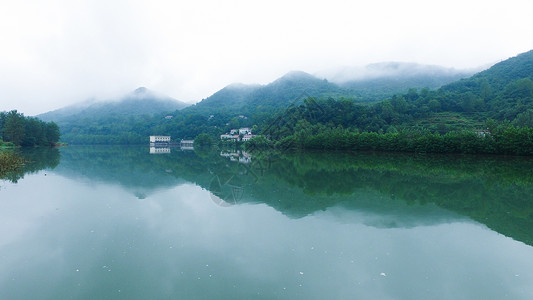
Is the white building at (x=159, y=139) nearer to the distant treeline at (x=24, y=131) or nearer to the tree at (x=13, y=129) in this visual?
the distant treeline at (x=24, y=131)

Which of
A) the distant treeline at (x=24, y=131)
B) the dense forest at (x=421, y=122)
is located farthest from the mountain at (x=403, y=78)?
the distant treeline at (x=24, y=131)

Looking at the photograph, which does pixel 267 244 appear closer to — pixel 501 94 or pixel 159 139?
pixel 501 94

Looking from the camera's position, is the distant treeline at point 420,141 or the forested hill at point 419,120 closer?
the distant treeline at point 420,141

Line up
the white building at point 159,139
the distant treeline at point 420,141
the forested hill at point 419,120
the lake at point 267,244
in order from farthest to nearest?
the white building at point 159,139 < the forested hill at point 419,120 < the distant treeline at point 420,141 < the lake at point 267,244

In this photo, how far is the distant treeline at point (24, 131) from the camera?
5269 centimetres

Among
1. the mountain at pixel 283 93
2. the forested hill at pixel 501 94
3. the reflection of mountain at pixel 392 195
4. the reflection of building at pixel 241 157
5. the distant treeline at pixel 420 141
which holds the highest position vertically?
the mountain at pixel 283 93

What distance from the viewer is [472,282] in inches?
213

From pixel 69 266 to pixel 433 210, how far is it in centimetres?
1123

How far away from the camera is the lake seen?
518cm

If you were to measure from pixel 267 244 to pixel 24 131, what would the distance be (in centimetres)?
6937

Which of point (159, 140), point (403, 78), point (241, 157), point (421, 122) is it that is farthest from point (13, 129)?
point (403, 78)

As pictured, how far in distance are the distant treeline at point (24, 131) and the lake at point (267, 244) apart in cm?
5297

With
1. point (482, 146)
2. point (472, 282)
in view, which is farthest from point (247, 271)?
point (482, 146)

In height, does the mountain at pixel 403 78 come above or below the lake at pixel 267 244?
above
